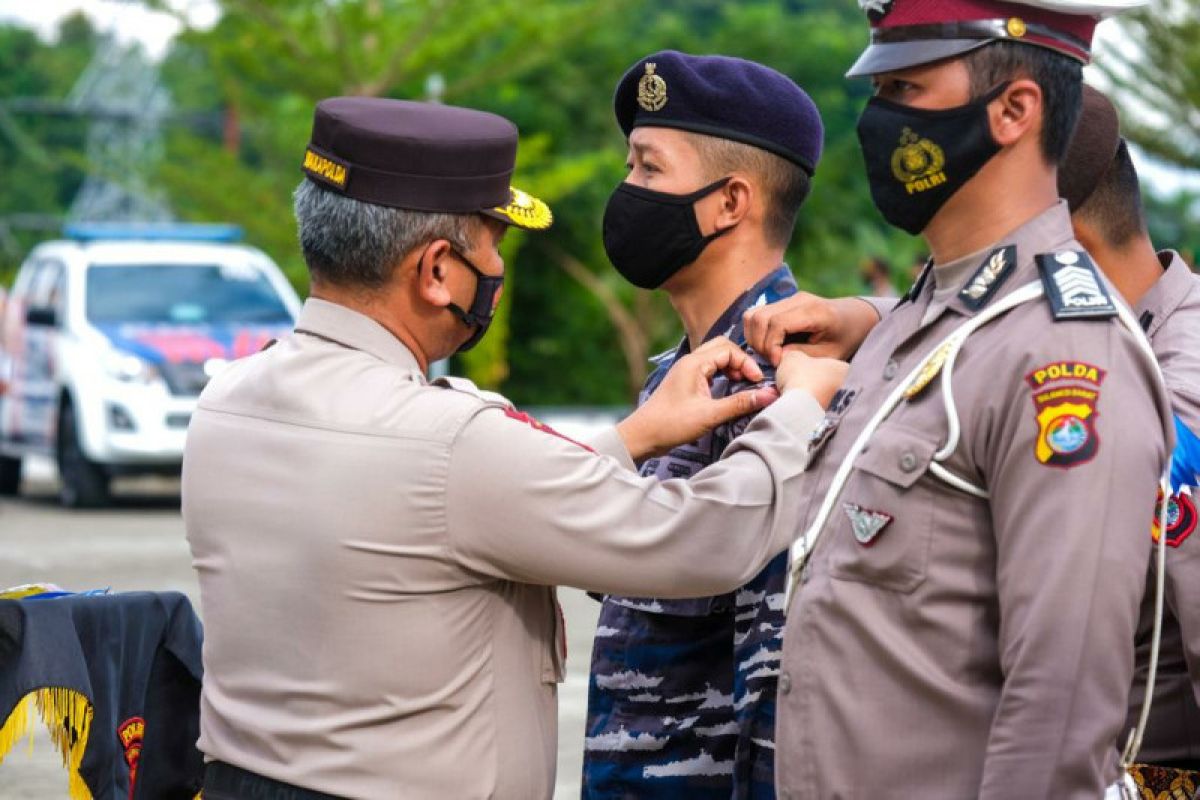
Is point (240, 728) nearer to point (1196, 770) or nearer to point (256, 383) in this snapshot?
point (256, 383)

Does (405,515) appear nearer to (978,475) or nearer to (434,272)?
(434,272)

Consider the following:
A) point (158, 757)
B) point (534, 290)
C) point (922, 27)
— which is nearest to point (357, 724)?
point (158, 757)

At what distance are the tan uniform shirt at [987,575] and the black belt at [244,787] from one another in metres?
0.73

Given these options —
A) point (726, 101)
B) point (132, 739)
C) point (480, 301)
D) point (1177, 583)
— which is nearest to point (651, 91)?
point (726, 101)

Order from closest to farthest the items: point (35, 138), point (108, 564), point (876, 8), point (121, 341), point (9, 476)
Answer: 1. point (876, 8)
2. point (108, 564)
3. point (121, 341)
4. point (9, 476)
5. point (35, 138)

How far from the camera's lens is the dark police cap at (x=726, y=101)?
321 cm

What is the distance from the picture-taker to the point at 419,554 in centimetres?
257

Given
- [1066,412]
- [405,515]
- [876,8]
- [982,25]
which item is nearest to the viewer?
[1066,412]

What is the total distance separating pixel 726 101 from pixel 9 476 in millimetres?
14163

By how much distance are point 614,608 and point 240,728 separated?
0.75 m

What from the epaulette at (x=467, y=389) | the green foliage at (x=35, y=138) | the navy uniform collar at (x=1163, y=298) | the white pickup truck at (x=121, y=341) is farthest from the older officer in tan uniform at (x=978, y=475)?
the green foliage at (x=35, y=138)

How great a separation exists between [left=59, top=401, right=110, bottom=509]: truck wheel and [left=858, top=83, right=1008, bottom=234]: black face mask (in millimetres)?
12152

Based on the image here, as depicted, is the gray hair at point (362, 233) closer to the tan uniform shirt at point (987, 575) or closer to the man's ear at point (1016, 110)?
the tan uniform shirt at point (987, 575)

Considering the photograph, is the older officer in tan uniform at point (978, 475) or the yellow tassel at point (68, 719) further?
the yellow tassel at point (68, 719)
